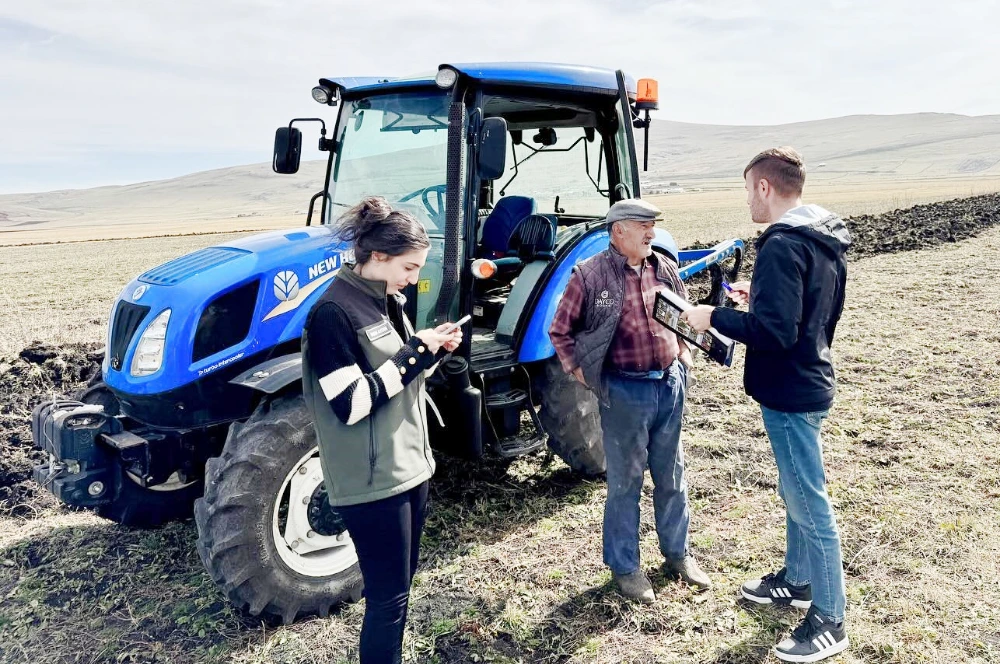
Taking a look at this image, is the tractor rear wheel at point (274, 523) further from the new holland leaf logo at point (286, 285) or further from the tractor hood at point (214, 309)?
the new holland leaf logo at point (286, 285)

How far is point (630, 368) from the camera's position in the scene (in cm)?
334

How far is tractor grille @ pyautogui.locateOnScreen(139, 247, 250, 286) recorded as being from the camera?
143 inches

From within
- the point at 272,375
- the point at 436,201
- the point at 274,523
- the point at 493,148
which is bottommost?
the point at 274,523

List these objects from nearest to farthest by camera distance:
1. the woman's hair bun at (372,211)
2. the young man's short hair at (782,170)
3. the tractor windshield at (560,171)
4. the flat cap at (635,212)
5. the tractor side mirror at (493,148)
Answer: the woman's hair bun at (372,211) → the young man's short hair at (782,170) → the flat cap at (635,212) → the tractor side mirror at (493,148) → the tractor windshield at (560,171)

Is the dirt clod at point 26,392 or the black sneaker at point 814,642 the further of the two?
the dirt clod at point 26,392

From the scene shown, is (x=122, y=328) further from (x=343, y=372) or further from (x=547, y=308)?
(x=547, y=308)

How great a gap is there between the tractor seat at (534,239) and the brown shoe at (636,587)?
185 centimetres

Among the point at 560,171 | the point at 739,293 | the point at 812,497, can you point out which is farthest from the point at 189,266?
the point at 812,497

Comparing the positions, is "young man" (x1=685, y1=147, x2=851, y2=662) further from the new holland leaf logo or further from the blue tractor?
the new holland leaf logo

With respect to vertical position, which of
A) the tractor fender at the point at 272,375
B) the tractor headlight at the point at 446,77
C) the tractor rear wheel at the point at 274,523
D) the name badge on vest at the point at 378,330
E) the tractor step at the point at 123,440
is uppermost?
the tractor headlight at the point at 446,77

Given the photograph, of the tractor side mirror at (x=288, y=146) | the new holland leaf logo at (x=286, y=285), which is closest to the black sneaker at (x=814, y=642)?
the new holland leaf logo at (x=286, y=285)

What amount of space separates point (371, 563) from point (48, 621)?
206cm

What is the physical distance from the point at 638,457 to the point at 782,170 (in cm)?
137

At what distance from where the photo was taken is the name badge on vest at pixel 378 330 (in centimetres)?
240
